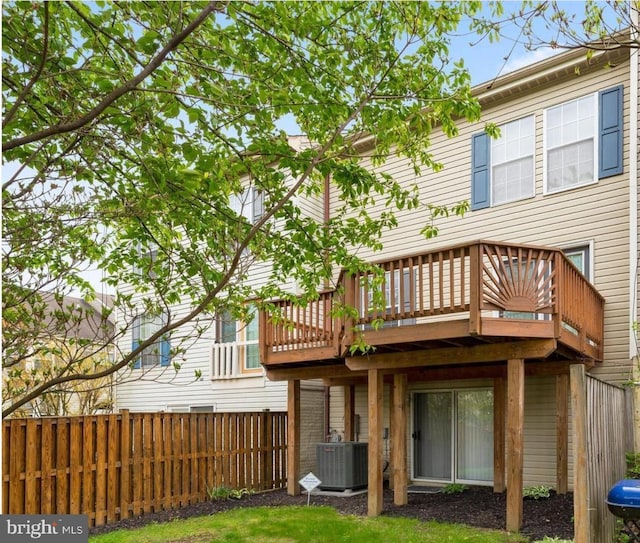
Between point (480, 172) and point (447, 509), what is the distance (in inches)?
226

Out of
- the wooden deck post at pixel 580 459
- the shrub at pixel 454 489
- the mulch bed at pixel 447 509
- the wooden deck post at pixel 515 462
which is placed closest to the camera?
the wooden deck post at pixel 580 459

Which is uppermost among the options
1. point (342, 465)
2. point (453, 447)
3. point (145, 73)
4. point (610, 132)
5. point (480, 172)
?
point (610, 132)

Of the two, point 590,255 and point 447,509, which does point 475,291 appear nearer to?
point 447,509

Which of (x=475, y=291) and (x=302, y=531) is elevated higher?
(x=475, y=291)

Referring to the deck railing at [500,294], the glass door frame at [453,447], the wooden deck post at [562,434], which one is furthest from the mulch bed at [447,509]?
the deck railing at [500,294]

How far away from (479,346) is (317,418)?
19.4ft

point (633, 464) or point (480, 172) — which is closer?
point (633, 464)

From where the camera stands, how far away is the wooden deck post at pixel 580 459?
15.4ft

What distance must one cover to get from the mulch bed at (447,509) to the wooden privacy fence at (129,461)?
356 mm

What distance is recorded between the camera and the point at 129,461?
9.24 metres

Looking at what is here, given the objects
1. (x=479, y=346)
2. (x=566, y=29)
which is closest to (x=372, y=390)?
(x=479, y=346)

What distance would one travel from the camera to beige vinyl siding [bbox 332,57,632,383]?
9398 millimetres

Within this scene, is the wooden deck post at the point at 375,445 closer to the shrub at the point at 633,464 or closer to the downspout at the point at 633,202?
the shrub at the point at 633,464

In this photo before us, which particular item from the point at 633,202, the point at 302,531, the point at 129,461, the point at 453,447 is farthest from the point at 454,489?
the point at 633,202
